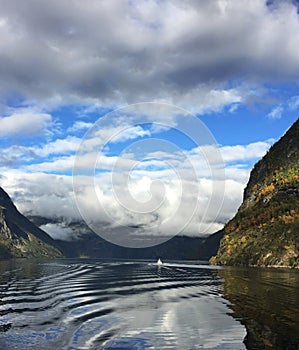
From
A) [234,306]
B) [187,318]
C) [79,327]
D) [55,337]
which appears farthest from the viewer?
[234,306]

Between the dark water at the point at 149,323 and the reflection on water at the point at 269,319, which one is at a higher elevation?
the reflection on water at the point at 269,319

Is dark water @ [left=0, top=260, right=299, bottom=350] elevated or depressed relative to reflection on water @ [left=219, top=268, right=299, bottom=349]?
depressed

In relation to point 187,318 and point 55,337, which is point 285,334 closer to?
point 187,318

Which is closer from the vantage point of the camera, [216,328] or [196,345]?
[196,345]

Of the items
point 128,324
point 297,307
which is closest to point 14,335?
point 128,324

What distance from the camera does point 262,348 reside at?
113 feet

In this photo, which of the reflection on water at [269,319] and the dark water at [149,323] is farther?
the dark water at [149,323]

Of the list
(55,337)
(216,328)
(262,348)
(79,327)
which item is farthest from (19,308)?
(262,348)

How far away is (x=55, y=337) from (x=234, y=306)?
32876 millimetres

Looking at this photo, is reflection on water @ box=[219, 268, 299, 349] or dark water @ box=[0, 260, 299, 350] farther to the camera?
dark water @ box=[0, 260, 299, 350]

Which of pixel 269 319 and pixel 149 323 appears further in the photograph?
pixel 149 323

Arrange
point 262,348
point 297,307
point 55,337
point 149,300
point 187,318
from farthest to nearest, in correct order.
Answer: point 149,300 → point 297,307 → point 187,318 → point 55,337 → point 262,348

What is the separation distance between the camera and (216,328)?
45.1m

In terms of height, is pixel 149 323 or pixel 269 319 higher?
pixel 269 319
